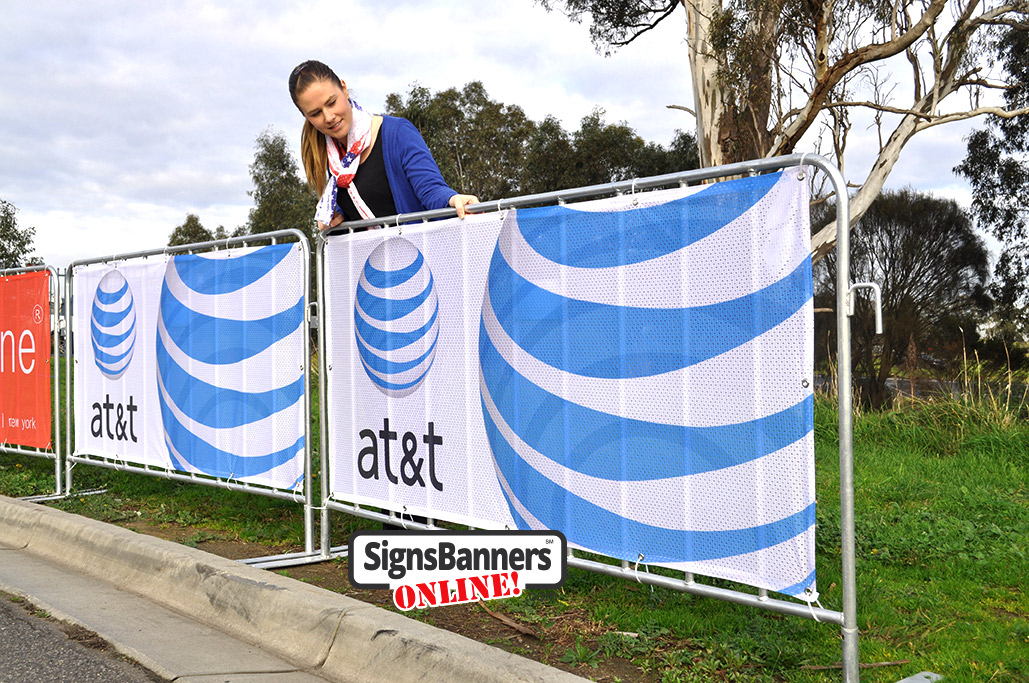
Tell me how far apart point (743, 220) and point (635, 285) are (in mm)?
500

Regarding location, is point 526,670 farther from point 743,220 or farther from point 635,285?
point 743,220

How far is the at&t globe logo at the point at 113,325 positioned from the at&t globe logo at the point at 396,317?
2480mm

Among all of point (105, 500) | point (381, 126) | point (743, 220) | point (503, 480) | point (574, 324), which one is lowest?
point (105, 500)

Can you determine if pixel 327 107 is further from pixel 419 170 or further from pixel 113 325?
pixel 113 325

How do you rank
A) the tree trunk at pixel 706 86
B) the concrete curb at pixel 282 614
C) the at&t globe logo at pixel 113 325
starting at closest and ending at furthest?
the concrete curb at pixel 282 614 < the at&t globe logo at pixel 113 325 < the tree trunk at pixel 706 86

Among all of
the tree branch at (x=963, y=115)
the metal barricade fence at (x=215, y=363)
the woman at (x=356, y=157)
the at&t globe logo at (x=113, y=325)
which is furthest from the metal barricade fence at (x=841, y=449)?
the tree branch at (x=963, y=115)

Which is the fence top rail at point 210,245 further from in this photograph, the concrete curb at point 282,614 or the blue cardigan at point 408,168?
the concrete curb at point 282,614

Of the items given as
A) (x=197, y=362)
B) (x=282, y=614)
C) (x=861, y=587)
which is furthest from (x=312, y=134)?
(x=861, y=587)

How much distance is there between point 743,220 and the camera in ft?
10.6

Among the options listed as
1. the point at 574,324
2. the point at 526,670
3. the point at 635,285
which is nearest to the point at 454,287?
the point at 574,324

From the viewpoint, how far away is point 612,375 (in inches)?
142

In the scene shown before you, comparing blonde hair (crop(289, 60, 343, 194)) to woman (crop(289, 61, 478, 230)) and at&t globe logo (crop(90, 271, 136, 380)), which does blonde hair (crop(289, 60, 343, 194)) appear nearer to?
woman (crop(289, 61, 478, 230))

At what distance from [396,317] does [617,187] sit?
1.46 metres

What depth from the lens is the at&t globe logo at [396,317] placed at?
4.43 m
